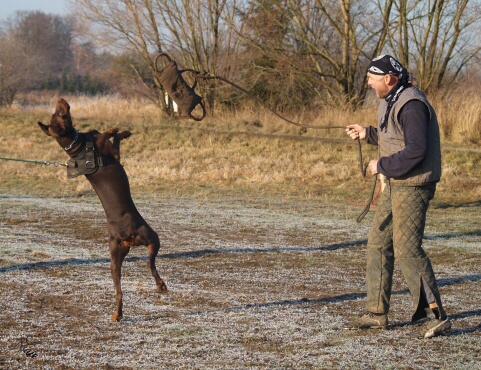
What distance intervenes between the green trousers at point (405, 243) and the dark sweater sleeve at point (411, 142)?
0.21 meters

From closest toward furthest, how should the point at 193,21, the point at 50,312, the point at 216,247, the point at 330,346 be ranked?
the point at 330,346
the point at 50,312
the point at 216,247
the point at 193,21

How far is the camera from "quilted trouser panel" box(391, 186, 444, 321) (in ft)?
17.4

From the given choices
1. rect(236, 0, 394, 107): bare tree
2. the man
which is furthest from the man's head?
rect(236, 0, 394, 107): bare tree

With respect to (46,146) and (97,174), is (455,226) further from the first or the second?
(46,146)

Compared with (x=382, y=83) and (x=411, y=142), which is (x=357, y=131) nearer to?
(x=382, y=83)

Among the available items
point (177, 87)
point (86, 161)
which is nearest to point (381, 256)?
point (86, 161)

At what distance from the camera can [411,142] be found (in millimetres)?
5121

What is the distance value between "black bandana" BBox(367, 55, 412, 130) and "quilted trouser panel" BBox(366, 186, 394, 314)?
634mm

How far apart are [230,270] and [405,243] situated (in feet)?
10.3

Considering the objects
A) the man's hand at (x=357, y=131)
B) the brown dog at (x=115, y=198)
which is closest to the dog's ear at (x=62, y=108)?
the brown dog at (x=115, y=198)

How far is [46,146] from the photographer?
75.3 feet

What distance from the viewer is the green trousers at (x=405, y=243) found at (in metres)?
5.31

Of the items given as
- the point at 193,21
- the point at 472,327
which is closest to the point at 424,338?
the point at 472,327

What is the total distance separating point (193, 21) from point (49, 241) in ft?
62.1
